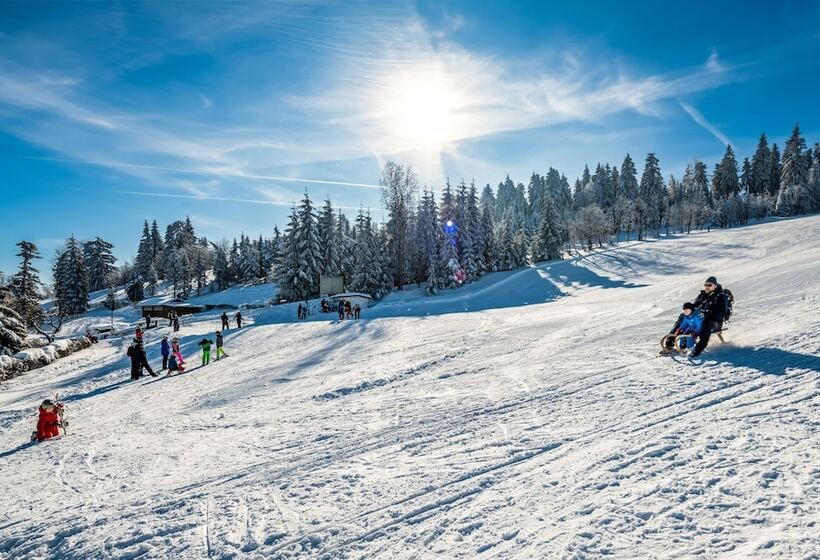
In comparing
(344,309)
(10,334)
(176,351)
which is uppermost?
(10,334)

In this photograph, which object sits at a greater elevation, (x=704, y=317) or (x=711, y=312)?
(x=711, y=312)

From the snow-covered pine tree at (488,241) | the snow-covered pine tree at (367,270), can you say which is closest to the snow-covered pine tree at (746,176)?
the snow-covered pine tree at (488,241)

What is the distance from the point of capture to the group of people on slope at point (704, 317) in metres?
8.55

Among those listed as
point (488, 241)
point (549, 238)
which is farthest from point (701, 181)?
point (488, 241)

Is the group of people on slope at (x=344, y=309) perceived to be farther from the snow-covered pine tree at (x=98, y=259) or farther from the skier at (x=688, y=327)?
the snow-covered pine tree at (x=98, y=259)

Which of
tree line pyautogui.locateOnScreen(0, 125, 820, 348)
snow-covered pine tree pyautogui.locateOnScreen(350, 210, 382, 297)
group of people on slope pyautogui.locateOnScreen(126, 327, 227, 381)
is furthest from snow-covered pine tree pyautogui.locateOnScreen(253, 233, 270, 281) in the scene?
group of people on slope pyautogui.locateOnScreen(126, 327, 227, 381)

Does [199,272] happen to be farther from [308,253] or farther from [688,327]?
[688,327]

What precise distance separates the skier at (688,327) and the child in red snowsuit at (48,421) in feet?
45.5

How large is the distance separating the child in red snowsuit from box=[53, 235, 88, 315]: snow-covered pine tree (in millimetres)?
60181

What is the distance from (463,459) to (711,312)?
22.8 feet

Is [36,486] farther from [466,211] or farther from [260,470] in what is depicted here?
[466,211]

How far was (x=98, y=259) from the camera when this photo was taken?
79875 millimetres

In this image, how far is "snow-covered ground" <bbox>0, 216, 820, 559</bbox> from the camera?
12.2 ft

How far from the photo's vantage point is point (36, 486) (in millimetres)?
6230
